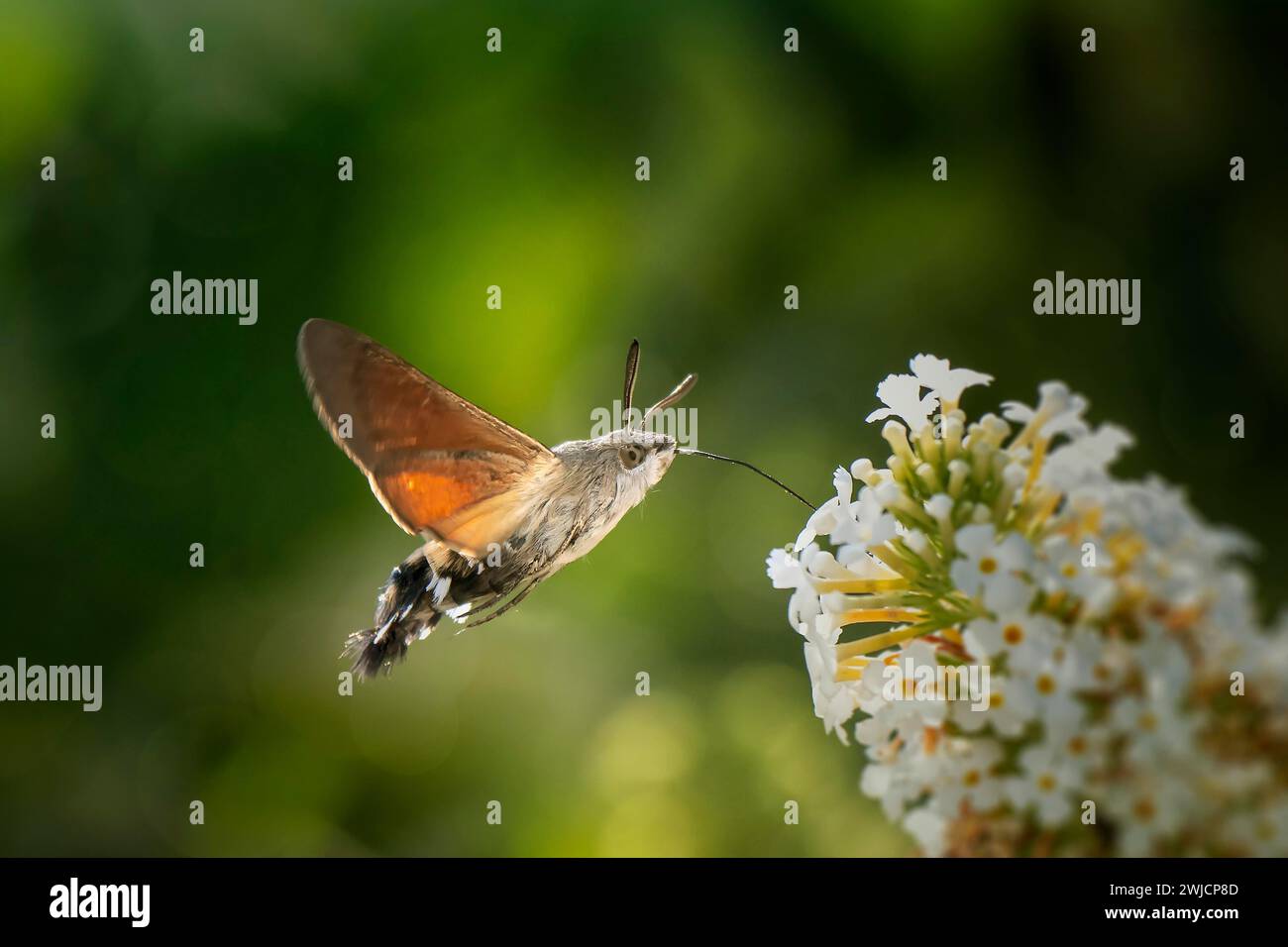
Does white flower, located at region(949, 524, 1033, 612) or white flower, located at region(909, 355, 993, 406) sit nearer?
white flower, located at region(949, 524, 1033, 612)

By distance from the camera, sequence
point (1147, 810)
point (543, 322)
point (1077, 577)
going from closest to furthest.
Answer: point (1147, 810) < point (1077, 577) < point (543, 322)

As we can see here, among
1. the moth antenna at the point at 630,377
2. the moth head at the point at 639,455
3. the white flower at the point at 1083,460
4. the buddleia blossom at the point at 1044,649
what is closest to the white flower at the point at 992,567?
the buddleia blossom at the point at 1044,649

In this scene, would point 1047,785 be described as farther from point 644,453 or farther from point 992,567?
point 644,453

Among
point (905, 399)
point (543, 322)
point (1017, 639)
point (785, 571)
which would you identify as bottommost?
point (1017, 639)

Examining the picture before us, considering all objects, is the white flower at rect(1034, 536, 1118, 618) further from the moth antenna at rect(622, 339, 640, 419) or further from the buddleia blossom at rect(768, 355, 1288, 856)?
the moth antenna at rect(622, 339, 640, 419)

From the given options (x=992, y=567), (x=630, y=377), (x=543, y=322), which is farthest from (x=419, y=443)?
(x=543, y=322)

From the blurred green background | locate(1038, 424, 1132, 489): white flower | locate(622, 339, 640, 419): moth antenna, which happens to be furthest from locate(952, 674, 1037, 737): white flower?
the blurred green background
